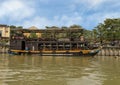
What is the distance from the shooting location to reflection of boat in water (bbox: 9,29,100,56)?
43.0 m

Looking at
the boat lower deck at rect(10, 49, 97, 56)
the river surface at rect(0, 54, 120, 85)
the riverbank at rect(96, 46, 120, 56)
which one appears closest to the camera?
the river surface at rect(0, 54, 120, 85)

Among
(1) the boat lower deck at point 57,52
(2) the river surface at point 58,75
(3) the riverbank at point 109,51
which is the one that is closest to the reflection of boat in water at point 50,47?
(1) the boat lower deck at point 57,52

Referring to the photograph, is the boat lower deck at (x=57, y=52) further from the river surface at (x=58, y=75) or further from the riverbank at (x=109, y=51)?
the river surface at (x=58, y=75)

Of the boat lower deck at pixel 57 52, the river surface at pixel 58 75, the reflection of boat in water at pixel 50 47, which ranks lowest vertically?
the river surface at pixel 58 75

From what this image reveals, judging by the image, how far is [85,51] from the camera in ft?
139

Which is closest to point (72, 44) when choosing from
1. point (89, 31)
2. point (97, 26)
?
point (97, 26)

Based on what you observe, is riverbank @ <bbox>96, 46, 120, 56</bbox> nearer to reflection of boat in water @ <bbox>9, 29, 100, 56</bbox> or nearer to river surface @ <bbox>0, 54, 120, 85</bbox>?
reflection of boat in water @ <bbox>9, 29, 100, 56</bbox>

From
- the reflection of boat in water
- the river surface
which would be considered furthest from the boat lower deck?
the river surface

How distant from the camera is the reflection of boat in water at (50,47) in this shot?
141 feet

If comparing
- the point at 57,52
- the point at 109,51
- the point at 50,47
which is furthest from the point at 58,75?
the point at 109,51

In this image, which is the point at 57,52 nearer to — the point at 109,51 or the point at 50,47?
the point at 50,47

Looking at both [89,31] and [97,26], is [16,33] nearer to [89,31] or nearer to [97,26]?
[97,26]

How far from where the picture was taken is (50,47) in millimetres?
45281

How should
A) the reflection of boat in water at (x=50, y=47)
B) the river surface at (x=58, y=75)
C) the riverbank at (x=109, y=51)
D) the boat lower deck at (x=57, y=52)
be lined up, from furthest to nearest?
the riverbank at (x=109, y=51), the reflection of boat in water at (x=50, y=47), the boat lower deck at (x=57, y=52), the river surface at (x=58, y=75)
